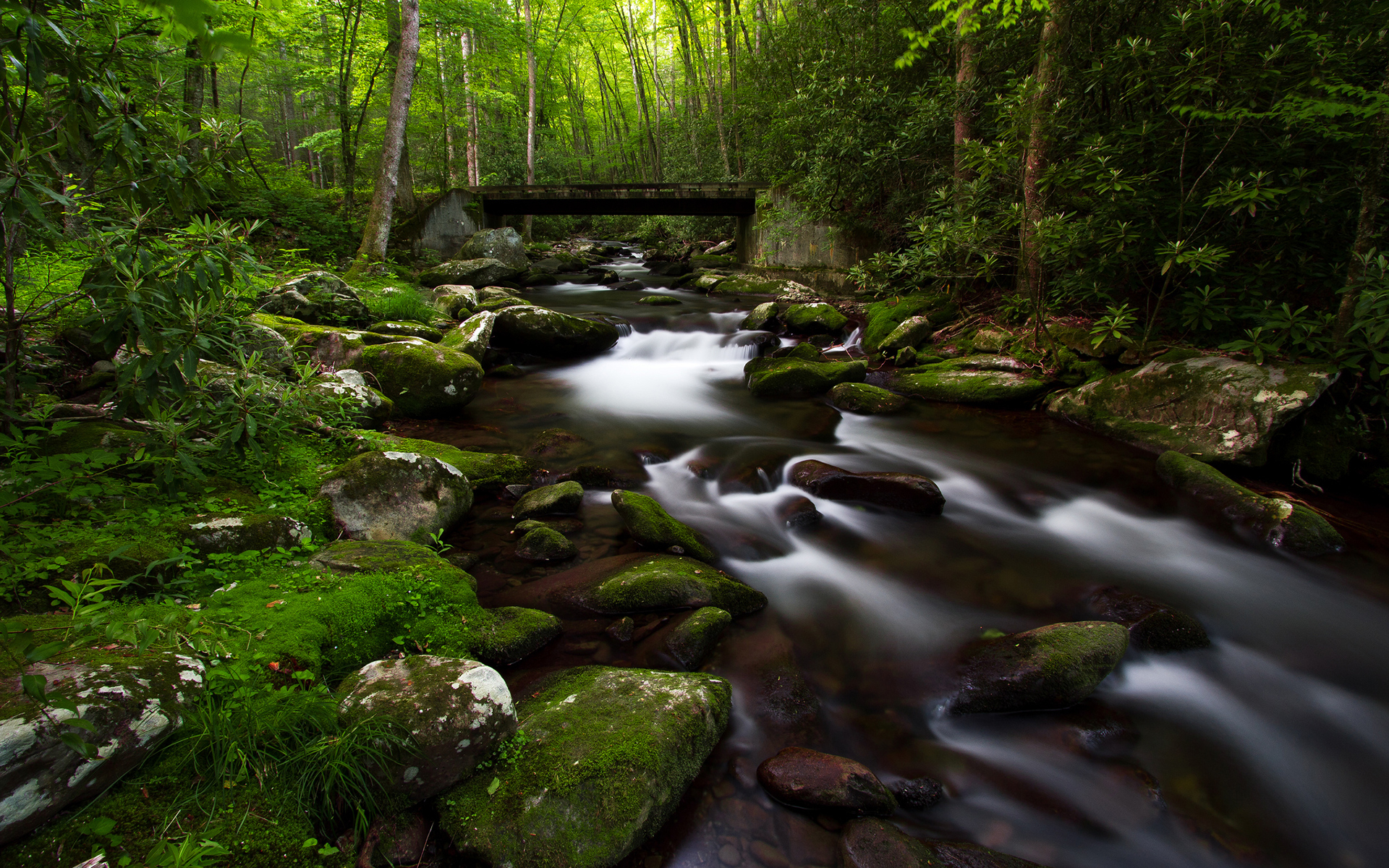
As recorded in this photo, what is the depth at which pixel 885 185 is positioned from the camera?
11539 millimetres

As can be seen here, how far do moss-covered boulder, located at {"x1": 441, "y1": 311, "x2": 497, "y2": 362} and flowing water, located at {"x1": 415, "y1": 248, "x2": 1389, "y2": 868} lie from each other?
1.56 metres

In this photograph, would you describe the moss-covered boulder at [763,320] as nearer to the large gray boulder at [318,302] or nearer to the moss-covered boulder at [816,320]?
the moss-covered boulder at [816,320]

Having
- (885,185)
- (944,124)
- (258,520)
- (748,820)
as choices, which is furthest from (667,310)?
(748,820)

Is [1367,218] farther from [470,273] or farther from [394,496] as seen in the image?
[470,273]

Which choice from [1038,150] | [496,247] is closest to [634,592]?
[1038,150]

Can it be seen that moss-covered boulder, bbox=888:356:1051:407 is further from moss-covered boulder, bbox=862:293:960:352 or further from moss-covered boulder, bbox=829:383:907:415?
moss-covered boulder, bbox=862:293:960:352

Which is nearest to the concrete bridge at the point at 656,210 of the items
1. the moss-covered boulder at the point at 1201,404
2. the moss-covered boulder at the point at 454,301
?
the moss-covered boulder at the point at 454,301

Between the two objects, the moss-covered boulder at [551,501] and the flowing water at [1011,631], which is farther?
the moss-covered boulder at [551,501]

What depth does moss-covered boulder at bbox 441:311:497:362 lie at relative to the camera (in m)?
8.42

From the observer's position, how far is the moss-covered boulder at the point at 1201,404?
5617 mm

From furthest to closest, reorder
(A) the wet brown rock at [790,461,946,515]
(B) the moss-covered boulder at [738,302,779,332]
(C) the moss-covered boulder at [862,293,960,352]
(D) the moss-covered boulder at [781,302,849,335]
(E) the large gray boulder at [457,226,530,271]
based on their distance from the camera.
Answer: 1. (E) the large gray boulder at [457,226,530,271]
2. (B) the moss-covered boulder at [738,302,779,332]
3. (D) the moss-covered boulder at [781,302,849,335]
4. (C) the moss-covered boulder at [862,293,960,352]
5. (A) the wet brown rock at [790,461,946,515]

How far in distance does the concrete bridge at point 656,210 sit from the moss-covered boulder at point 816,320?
2489 mm

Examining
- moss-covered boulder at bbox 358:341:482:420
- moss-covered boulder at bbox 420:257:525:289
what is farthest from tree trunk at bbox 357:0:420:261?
moss-covered boulder at bbox 358:341:482:420

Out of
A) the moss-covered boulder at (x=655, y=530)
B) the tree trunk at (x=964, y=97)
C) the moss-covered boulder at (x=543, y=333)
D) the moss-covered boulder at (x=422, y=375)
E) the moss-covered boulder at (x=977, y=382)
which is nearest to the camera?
the moss-covered boulder at (x=655, y=530)
